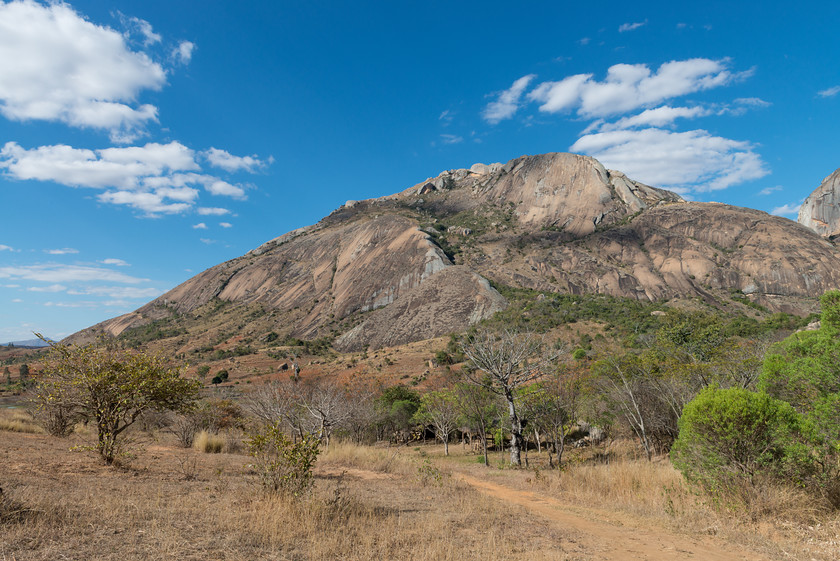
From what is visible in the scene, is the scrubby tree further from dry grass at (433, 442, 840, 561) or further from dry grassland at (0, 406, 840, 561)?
dry grass at (433, 442, 840, 561)

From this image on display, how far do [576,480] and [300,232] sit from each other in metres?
147

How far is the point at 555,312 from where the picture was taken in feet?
231

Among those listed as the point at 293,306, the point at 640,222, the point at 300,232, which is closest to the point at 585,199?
the point at 640,222

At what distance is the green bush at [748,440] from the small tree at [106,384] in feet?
42.5

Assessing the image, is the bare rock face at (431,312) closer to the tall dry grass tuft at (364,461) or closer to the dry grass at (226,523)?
the tall dry grass tuft at (364,461)

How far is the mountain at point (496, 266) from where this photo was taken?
277ft

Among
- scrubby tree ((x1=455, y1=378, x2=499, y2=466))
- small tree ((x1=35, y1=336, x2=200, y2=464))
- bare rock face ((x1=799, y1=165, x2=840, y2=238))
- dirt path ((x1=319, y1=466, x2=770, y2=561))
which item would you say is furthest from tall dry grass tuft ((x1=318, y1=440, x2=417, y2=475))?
bare rock face ((x1=799, y1=165, x2=840, y2=238))

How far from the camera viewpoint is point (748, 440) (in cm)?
819

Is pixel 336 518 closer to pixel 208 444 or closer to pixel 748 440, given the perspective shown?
pixel 748 440

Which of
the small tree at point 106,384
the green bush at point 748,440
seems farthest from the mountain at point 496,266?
the green bush at point 748,440

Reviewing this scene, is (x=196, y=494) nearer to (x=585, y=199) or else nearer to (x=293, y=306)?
(x=293, y=306)

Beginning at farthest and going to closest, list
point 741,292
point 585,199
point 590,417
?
point 585,199 → point 741,292 → point 590,417

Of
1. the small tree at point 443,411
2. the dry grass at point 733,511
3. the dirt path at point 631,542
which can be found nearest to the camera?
the dirt path at point 631,542

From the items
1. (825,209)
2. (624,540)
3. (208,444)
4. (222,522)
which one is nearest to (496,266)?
(208,444)
